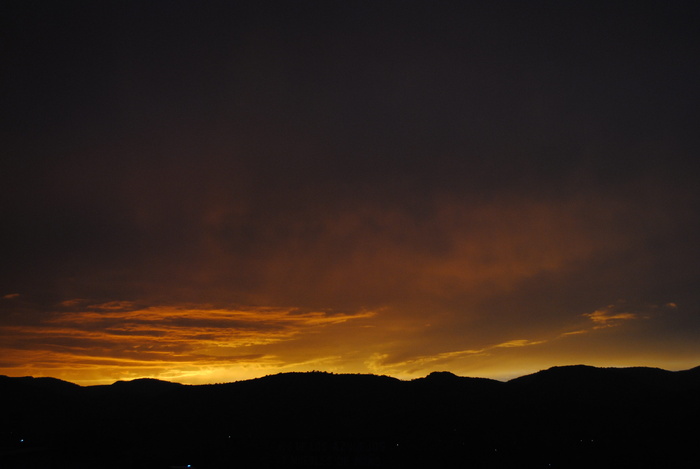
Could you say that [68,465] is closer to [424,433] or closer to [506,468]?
[424,433]

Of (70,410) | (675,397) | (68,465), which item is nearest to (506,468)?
(675,397)

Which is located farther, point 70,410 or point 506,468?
point 70,410

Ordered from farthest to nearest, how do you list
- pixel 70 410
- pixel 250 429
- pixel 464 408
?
1. pixel 70 410
2. pixel 464 408
3. pixel 250 429

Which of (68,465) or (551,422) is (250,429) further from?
(551,422)

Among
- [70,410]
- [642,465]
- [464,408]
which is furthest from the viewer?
[70,410]

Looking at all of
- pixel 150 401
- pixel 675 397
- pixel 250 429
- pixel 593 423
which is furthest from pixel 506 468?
pixel 150 401

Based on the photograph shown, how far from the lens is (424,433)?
7600 cm

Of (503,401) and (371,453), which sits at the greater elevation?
(503,401)

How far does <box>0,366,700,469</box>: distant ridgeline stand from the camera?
203ft

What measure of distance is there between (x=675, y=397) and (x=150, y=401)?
95132 millimetres

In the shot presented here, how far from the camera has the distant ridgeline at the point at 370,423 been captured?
61.9m

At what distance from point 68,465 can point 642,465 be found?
70.5m

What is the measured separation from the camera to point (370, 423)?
81.2 m

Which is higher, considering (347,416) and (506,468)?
(347,416)
